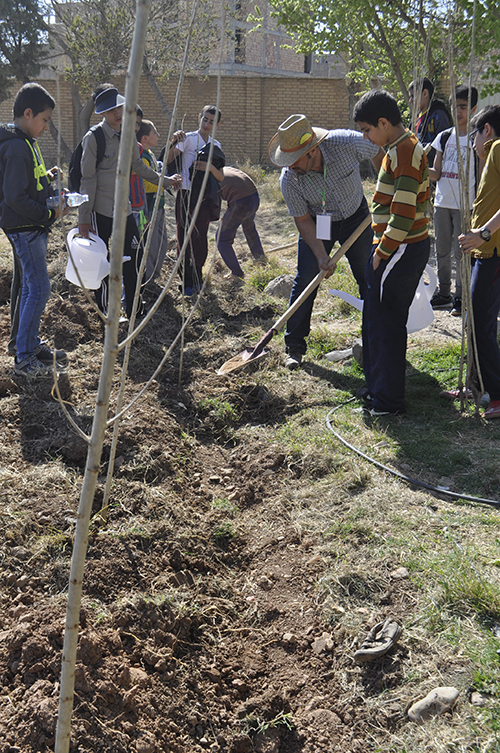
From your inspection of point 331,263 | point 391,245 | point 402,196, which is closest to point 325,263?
point 331,263

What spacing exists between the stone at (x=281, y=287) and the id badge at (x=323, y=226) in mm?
2087

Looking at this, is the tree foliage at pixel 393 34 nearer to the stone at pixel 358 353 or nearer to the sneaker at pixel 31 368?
the stone at pixel 358 353

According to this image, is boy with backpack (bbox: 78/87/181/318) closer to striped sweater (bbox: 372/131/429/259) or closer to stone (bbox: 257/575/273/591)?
striped sweater (bbox: 372/131/429/259)

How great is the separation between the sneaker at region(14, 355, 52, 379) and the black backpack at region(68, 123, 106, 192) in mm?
1492

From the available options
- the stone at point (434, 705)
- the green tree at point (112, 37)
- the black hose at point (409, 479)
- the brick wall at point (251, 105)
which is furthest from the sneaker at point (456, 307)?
the brick wall at point (251, 105)

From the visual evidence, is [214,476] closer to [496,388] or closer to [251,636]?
[251,636]

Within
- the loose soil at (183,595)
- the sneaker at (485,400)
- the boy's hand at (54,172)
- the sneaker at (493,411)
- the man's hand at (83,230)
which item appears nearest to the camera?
the loose soil at (183,595)

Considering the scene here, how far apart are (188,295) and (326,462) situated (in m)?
3.41

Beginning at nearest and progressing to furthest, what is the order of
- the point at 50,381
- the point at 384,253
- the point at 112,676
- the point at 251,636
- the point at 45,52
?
the point at 112,676, the point at 251,636, the point at 384,253, the point at 50,381, the point at 45,52

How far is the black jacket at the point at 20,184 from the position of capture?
3787 millimetres

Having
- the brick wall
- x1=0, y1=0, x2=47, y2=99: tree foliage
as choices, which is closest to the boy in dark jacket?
x1=0, y1=0, x2=47, y2=99: tree foliage

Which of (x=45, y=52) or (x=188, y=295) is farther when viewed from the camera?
(x=45, y=52)

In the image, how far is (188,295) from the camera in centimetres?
630

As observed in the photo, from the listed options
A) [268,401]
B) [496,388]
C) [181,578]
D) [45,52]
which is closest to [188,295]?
A: [268,401]
